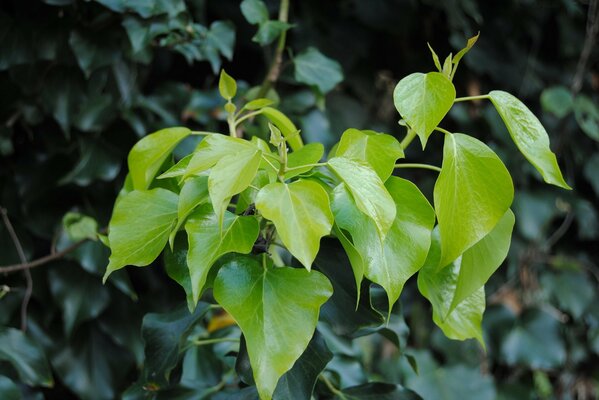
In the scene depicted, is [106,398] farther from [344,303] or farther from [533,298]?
[533,298]

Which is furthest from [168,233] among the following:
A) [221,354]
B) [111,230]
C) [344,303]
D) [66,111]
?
[66,111]

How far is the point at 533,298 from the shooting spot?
4.91ft

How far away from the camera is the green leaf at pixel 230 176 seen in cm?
41

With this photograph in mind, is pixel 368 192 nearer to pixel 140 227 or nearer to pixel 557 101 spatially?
pixel 140 227

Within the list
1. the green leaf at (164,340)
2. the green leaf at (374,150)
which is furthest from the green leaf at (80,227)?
the green leaf at (374,150)

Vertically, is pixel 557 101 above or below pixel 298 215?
below

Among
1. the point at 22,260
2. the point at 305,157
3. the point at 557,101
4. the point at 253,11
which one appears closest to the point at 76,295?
the point at 22,260

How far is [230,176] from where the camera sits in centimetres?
42

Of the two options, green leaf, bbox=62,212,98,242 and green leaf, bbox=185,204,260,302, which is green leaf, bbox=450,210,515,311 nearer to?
green leaf, bbox=185,204,260,302

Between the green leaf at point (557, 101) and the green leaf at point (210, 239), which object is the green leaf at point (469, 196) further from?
the green leaf at point (557, 101)

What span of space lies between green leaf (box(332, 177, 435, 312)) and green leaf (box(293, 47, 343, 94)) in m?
0.51

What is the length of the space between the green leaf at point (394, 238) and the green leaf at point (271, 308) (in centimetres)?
4

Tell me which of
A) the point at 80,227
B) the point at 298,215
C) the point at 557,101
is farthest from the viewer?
the point at 557,101

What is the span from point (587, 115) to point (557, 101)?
12 cm
